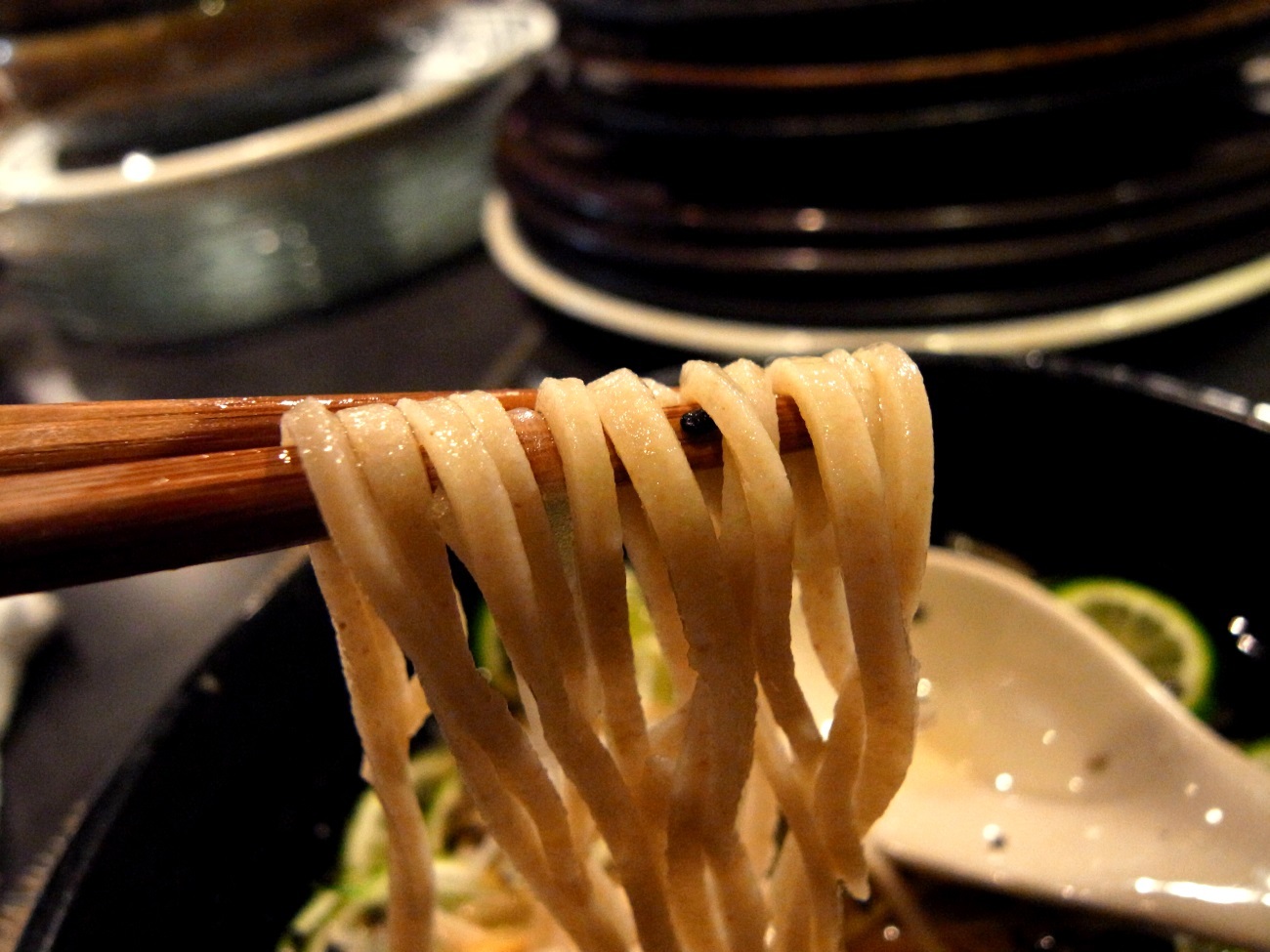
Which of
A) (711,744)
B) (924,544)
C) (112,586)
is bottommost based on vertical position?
(112,586)

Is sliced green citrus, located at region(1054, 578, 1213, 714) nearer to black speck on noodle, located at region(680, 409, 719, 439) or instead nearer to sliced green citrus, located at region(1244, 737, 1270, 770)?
sliced green citrus, located at region(1244, 737, 1270, 770)

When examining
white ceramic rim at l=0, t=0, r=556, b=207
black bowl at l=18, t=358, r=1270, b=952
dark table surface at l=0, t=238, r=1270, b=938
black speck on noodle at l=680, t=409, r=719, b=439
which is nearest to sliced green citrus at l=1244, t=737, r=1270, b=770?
black bowl at l=18, t=358, r=1270, b=952

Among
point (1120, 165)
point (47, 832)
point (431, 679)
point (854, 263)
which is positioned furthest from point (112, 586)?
point (1120, 165)


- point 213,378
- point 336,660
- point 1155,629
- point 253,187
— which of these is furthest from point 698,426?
point 213,378

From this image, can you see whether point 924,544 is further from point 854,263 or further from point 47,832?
point 47,832

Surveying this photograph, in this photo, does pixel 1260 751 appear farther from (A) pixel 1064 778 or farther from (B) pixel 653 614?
(B) pixel 653 614

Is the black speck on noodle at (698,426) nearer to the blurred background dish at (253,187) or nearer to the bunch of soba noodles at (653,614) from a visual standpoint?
the bunch of soba noodles at (653,614)
